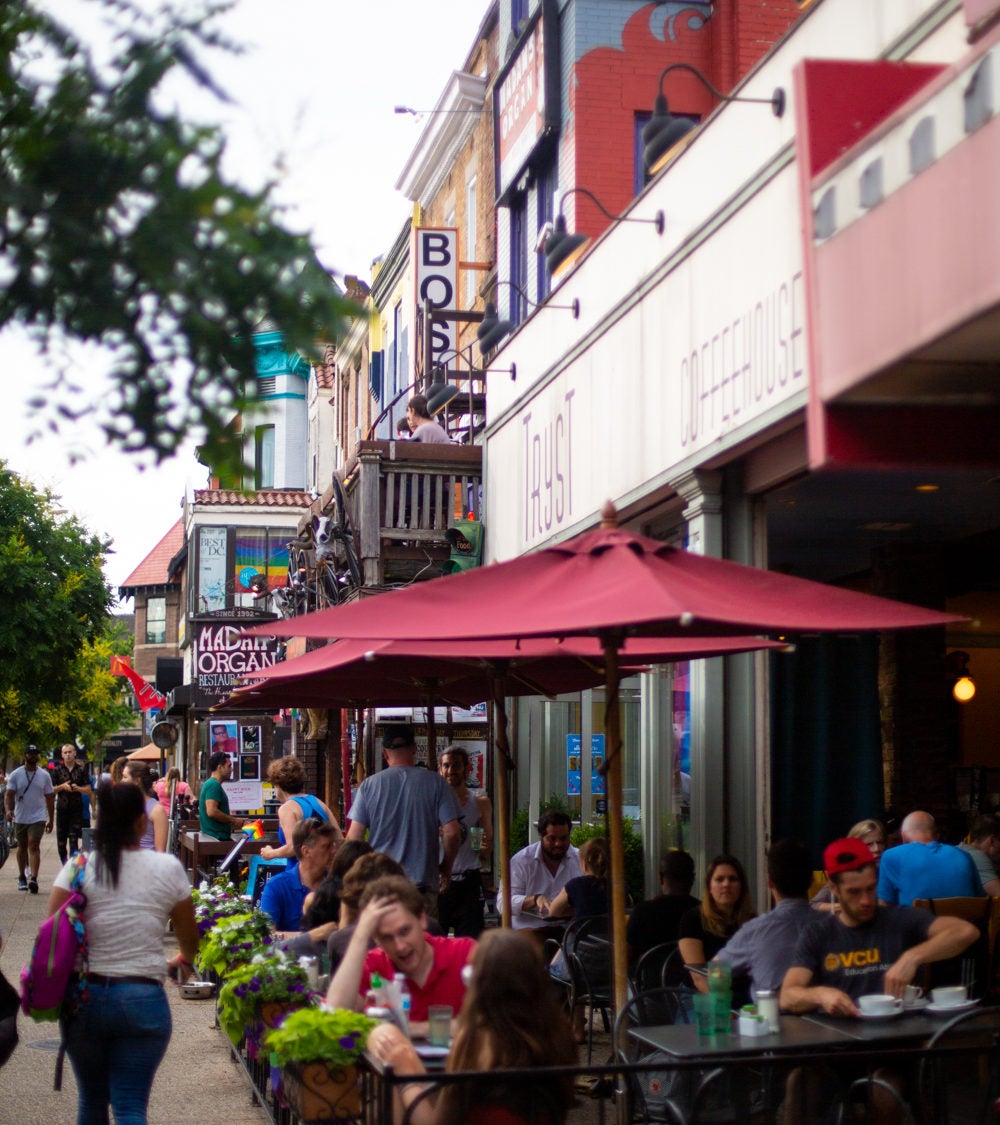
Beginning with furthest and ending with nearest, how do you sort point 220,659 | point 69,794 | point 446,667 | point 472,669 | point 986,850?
point 220,659 → point 69,794 → point 986,850 → point 472,669 → point 446,667

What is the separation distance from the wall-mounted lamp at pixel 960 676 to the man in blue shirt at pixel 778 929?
9.06m

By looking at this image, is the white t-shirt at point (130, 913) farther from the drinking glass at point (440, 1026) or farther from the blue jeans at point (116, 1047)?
the drinking glass at point (440, 1026)

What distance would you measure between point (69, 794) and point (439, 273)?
29.2 ft

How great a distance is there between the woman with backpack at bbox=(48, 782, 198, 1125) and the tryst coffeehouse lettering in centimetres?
1972

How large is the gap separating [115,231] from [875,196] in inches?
117

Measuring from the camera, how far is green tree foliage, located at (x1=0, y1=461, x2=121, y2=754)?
107ft

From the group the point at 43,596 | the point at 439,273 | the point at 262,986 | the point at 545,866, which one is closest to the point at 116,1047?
the point at 262,986

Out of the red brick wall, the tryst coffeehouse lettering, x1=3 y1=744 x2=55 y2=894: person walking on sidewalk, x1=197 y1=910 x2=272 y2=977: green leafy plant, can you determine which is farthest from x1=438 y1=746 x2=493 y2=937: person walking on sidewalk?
the tryst coffeehouse lettering

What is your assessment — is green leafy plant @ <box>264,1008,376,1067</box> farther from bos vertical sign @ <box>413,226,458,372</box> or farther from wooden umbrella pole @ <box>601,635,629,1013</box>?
bos vertical sign @ <box>413,226,458,372</box>

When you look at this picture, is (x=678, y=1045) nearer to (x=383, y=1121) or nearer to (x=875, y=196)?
(x=383, y=1121)

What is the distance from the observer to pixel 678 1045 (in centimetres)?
583

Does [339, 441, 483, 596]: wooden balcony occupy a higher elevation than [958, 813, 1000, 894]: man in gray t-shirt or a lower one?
higher

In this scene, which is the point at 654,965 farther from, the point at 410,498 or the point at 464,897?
the point at 410,498

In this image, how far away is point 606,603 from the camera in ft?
19.2
